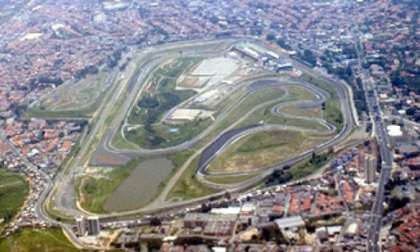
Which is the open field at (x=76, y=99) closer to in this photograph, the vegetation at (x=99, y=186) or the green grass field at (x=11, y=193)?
the green grass field at (x=11, y=193)

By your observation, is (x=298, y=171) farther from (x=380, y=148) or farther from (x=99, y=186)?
(x=99, y=186)

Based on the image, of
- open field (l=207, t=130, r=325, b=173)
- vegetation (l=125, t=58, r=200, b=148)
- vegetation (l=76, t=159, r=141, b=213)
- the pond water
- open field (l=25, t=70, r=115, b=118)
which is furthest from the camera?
open field (l=25, t=70, r=115, b=118)

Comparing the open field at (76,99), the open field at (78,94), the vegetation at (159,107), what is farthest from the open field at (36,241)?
the open field at (78,94)

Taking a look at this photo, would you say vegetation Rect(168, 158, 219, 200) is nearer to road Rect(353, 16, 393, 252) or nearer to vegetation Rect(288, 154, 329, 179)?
vegetation Rect(288, 154, 329, 179)

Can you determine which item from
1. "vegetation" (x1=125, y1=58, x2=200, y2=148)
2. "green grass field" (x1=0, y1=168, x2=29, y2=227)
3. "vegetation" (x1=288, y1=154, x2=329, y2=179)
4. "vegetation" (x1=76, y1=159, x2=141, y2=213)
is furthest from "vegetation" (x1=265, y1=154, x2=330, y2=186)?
"green grass field" (x1=0, y1=168, x2=29, y2=227)

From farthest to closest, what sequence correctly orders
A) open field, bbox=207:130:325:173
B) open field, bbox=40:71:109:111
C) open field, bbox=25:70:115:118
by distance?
open field, bbox=40:71:109:111, open field, bbox=25:70:115:118, open field, bbox=207:130:325:173

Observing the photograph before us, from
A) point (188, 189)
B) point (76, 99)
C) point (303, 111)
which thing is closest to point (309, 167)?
point (188, 189)

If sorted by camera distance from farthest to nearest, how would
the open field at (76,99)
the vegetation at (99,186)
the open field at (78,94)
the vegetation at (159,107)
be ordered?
the open field at (78,94), the open field at (76,99), the vegetation at (159,107), the vegetation at (99,186)
